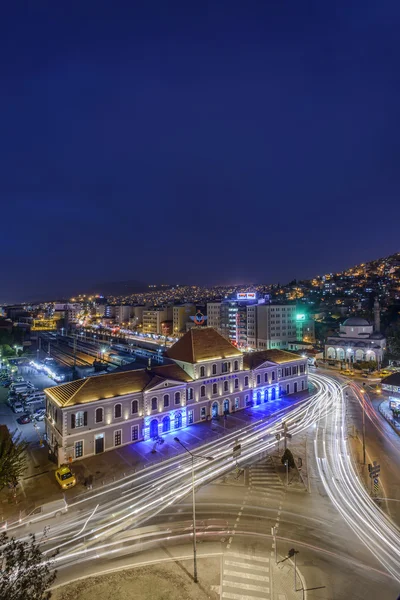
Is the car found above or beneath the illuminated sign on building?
beneath

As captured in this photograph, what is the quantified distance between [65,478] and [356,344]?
262 feet

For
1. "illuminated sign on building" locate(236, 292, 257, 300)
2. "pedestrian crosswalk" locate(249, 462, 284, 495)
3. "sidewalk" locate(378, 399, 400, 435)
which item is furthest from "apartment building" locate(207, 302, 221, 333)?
"pedestrian crosswalk" locate(249, 462, 284, 495)

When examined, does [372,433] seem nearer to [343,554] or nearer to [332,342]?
[343,554]

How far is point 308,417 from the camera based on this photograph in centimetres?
4572

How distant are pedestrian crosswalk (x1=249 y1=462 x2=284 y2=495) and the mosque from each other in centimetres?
6185

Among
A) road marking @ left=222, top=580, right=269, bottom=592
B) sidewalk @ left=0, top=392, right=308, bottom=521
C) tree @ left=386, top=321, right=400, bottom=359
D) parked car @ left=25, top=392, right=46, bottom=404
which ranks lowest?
road marking @ left=222, top=580, right=269, bottom=592

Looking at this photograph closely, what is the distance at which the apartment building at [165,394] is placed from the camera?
33.9m

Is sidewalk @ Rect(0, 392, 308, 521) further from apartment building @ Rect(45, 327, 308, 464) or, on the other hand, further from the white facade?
the white facade

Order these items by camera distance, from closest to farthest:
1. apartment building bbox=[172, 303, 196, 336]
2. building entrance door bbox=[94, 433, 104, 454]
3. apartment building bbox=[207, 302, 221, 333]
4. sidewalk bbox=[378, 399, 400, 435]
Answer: building entrance door bbox=[94, 433, 104, 454], sidewalk bbox=[378, 399, 400, 435], apartment building bbox=[207, 302, 221, 333], apartment building bbox=[172, 303, 196, 336]

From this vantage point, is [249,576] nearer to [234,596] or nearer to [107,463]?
[234,596]

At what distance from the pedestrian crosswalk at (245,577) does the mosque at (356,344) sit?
73045mm

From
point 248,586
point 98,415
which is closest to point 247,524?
point 248,586

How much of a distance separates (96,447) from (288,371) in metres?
35.8

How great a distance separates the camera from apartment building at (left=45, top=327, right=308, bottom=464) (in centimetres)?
3394
